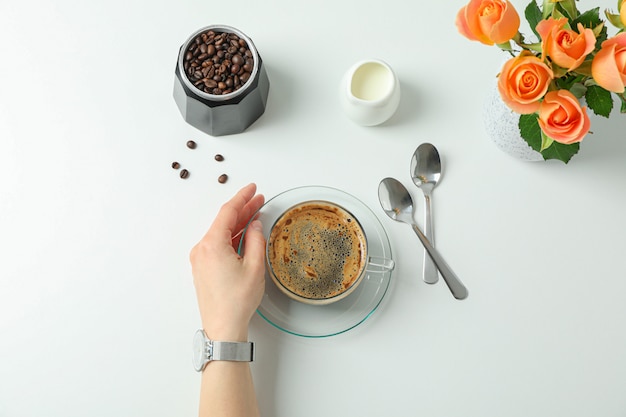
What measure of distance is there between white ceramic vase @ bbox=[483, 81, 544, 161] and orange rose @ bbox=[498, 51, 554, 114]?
0.26 metres

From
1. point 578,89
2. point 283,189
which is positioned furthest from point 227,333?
point 578,89

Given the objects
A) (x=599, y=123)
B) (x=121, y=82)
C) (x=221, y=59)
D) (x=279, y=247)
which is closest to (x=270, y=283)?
(x=279, y=247)

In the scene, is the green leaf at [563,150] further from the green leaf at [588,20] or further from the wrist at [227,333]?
the wrist at [227,333]

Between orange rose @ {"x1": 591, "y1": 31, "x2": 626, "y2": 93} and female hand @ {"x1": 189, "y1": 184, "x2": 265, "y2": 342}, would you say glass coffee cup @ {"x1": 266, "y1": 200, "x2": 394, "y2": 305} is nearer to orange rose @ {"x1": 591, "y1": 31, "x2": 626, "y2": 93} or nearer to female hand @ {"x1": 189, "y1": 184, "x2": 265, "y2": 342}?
female hand @ {"x1": 189, "y1": 184, "x2": 265, "y2": 342}

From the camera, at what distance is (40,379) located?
1.17m

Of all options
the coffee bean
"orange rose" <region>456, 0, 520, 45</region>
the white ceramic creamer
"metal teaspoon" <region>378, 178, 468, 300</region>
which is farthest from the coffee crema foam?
"orange rose" <region>456, 0, 520, 45</region>

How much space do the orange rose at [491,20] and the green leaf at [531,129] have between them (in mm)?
185

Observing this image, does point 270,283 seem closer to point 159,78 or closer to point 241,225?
point 241,225

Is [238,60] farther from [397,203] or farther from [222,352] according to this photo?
[222,352]

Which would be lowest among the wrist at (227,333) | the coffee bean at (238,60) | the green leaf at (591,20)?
the wrist at (227,333)

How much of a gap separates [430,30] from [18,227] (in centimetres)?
107

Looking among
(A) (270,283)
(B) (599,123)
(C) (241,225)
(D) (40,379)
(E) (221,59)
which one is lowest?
(D) (40,379)

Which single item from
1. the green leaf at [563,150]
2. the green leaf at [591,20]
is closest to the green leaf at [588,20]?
the green leaf at [591,20]

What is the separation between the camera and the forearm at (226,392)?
1.02 meters
